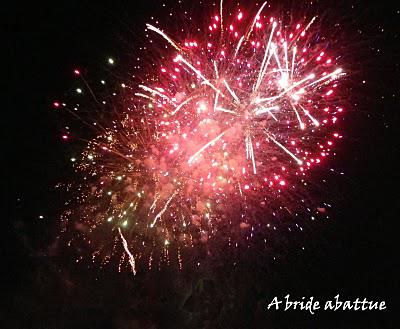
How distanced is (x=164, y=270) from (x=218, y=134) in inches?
100

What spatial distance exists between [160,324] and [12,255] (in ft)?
9.33

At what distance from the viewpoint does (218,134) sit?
5.05 meters

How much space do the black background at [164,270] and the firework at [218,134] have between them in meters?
0.57

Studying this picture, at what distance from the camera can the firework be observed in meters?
4.88

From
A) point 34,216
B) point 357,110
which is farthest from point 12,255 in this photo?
point 357,110

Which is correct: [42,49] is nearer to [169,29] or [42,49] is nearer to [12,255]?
[169,29]

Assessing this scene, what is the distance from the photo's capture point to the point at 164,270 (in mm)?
5738

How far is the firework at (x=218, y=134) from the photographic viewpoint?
192 inches

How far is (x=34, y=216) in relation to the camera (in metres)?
5.64

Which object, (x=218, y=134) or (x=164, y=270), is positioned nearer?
(x=218, y=134)

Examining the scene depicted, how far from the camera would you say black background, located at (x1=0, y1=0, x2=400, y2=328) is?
17.0ft

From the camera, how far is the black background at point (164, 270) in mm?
5191

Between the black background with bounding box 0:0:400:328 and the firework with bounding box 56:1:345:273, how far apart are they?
57 centimetres

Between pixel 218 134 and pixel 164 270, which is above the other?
pixel 218 134
